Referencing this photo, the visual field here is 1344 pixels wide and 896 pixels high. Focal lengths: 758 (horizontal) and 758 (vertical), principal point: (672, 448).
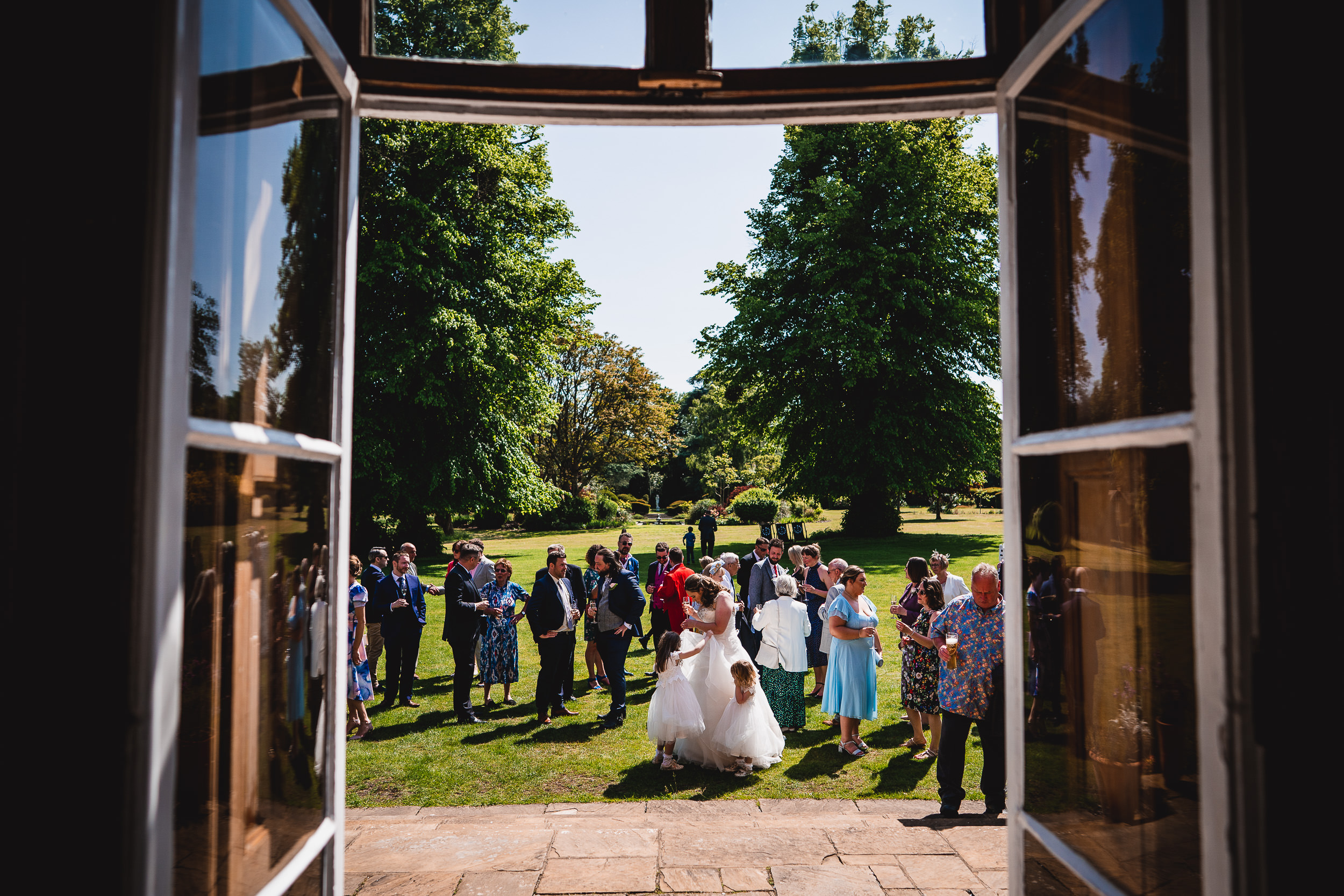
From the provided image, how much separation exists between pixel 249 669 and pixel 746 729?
5802mm

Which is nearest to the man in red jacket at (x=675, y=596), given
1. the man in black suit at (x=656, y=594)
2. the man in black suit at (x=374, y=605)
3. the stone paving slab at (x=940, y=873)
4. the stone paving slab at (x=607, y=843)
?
the man in black suit at (x=656, y=594)

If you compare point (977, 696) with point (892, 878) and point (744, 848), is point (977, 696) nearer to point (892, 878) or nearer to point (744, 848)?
point (892, 878)

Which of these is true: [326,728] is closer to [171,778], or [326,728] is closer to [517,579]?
[171,778]

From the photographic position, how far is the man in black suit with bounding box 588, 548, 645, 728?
8.66 meters

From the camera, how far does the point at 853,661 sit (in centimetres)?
745

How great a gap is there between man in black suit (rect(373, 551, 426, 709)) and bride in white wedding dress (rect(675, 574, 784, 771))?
3689mm

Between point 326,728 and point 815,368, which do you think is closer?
point 326,728

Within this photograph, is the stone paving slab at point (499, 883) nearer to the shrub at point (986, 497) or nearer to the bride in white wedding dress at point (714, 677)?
the bride in white wedding dress at point (714, 677)

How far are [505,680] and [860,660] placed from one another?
4487 mm

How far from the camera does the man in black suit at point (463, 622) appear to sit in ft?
28.8

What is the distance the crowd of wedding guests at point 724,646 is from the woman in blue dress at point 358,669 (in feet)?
0.08

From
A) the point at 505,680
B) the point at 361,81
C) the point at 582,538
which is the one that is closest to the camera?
the point at 361,81

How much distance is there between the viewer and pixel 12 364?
3.93ft

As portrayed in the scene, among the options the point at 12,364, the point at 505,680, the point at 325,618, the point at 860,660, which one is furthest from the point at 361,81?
the point at 505,680
